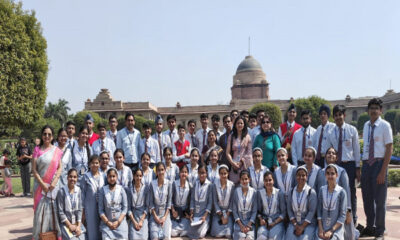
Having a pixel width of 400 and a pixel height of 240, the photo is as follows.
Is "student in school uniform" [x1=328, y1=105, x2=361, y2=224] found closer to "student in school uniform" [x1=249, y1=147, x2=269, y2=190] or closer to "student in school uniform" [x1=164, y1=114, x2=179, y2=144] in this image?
"student in school uniform" [x1=249, y1=147, x2=269, y2=190]

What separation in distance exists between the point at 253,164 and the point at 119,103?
51.8 metres

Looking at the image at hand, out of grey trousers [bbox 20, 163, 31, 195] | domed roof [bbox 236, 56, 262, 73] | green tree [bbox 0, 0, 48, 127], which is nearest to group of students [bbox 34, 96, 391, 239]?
grey trousers [bbox 20, 163, 31, 195]

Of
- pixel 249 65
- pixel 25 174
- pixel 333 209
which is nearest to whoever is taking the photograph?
pixel 333 209

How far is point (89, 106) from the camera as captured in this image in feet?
181

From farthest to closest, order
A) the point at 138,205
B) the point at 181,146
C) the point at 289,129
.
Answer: the point at 181,146
the point at 289,129
the point at 138,205

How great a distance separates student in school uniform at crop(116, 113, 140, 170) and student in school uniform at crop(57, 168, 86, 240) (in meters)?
1.46

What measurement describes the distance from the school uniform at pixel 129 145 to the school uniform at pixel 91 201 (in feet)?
3.76

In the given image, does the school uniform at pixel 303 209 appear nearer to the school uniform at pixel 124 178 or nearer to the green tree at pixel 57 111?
the school uniform at pixel 124 178

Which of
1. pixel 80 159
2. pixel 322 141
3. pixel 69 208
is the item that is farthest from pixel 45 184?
pixel 322 141

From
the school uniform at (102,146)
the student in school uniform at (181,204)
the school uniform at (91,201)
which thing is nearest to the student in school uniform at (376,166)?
the student in school uniform at (181,204)

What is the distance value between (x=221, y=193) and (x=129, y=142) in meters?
2.10

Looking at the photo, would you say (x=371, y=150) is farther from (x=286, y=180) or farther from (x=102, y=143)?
(x=102, y=143)

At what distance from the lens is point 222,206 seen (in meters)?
4.99

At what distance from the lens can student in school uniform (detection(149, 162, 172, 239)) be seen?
4.85 m
